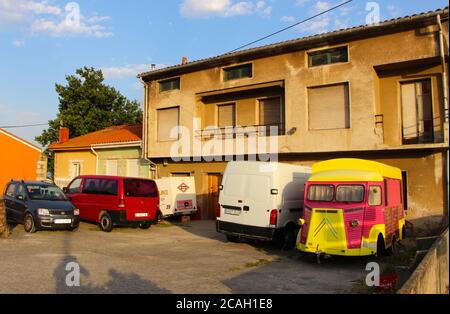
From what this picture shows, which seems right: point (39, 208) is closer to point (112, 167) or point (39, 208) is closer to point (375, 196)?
point (375, 196)

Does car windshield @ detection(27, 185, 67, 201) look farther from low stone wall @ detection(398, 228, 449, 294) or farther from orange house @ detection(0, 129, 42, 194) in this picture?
orange house @ detection(0, 129, 42, 194)

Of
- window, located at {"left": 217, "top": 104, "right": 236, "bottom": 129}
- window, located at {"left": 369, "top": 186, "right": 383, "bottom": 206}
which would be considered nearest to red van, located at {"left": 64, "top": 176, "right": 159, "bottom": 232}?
window, located at {"left": 217, "top": 104, "right": 236, "bottom": 129}

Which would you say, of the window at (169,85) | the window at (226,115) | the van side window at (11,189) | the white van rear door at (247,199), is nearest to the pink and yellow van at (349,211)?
the white van rear door at (247,199)

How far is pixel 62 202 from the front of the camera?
1290 cm

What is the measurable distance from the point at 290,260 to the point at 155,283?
3941mm

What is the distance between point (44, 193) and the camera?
43.7 ft

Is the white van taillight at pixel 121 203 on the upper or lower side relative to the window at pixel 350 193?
lower

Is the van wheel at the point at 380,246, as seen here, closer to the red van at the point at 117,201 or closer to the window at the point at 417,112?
the window at the point at 417,112

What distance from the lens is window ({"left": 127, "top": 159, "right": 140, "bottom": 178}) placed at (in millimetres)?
21359

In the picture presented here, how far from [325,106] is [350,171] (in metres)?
5.43

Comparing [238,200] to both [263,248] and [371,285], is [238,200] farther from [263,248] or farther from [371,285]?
[371,285]

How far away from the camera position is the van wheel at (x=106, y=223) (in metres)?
13.5

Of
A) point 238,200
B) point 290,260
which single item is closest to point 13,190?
point 238,200

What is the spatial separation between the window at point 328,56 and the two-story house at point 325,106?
4cm
